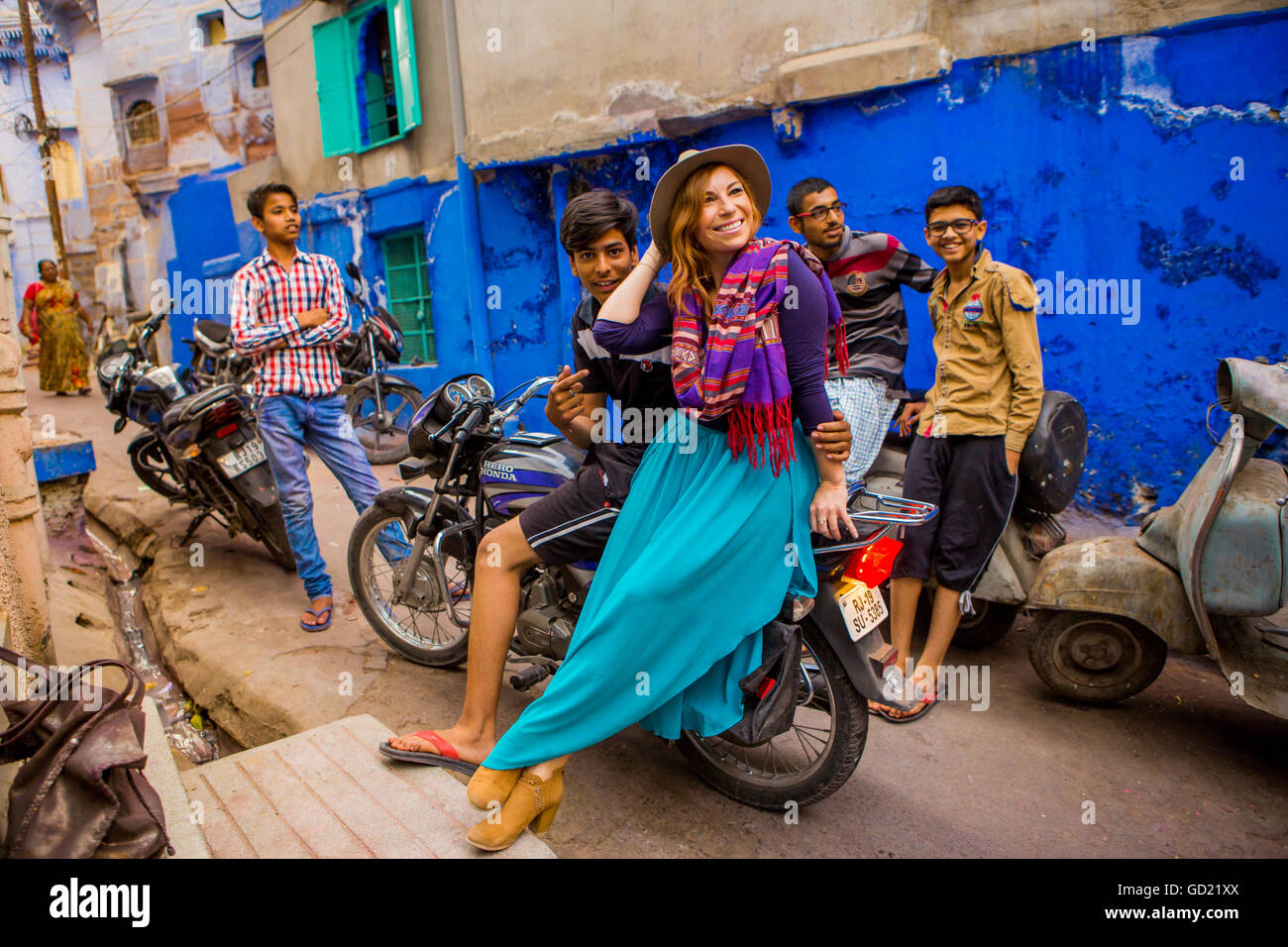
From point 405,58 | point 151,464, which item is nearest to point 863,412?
point 151,464

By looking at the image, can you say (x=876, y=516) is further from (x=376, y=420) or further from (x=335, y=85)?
(x=335, y=85)

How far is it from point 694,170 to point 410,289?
8556mm

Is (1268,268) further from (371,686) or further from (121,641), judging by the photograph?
(121,641)

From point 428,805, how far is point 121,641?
9.68ft

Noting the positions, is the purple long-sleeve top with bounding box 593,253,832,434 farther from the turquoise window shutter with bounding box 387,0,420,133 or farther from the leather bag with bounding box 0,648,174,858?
the turquoise window shutter with bounding box 387,0,420,133

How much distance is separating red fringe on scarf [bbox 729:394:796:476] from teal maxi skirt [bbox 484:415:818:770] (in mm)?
41

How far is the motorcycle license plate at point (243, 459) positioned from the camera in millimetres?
4512

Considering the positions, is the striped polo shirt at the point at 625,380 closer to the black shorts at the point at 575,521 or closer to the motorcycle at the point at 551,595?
the black shorts at the point at 575,521

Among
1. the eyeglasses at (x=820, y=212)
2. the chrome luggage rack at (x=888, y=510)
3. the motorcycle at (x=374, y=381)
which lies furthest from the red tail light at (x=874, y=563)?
the motorcycle at (x=374, y=381)

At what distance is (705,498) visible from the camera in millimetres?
2162

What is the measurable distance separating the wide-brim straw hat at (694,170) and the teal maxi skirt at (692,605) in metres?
0.54

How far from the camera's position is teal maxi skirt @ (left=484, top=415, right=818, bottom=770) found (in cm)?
210

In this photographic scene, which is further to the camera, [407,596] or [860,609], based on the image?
[407,596]

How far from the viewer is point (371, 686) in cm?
340
